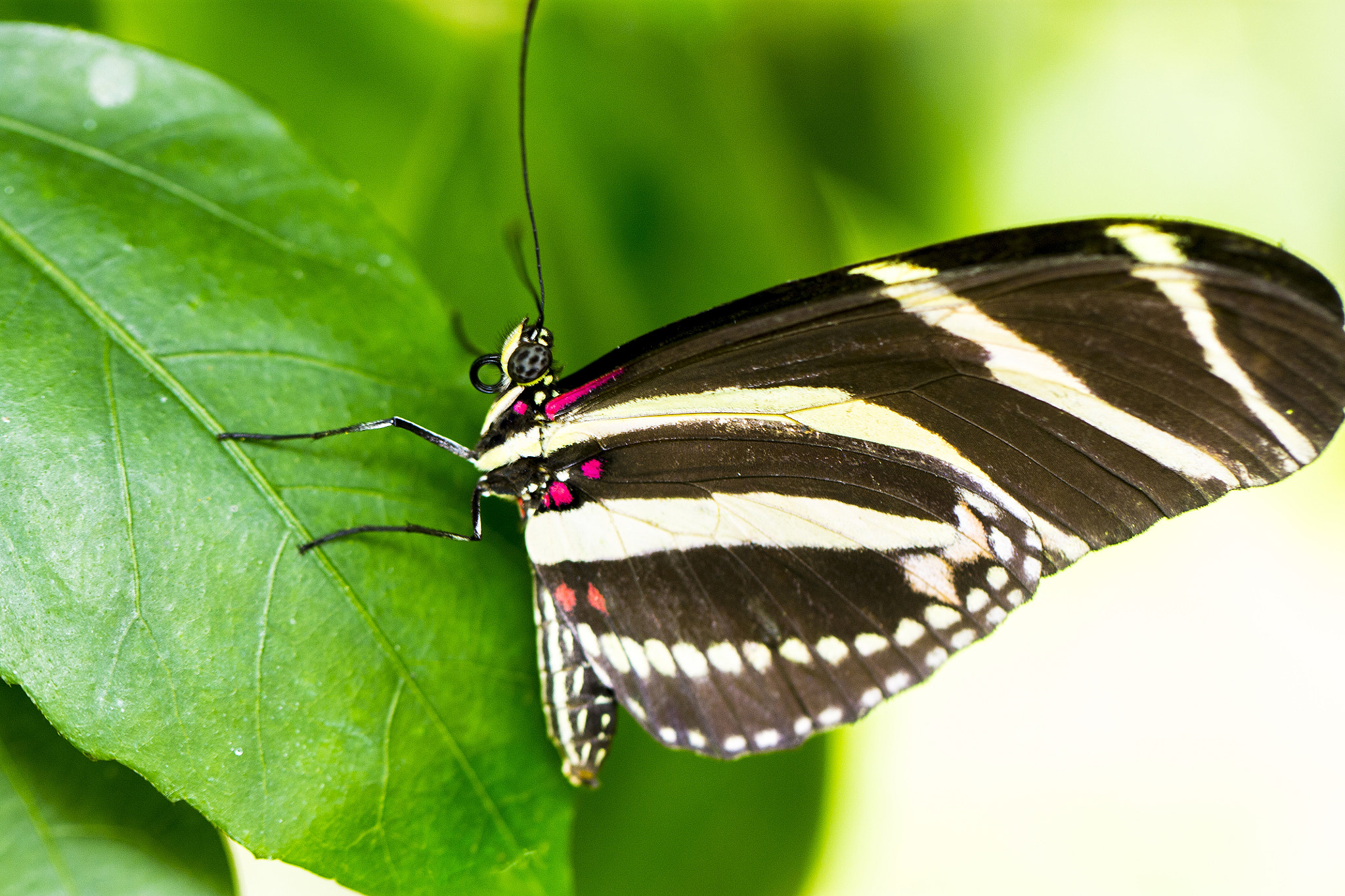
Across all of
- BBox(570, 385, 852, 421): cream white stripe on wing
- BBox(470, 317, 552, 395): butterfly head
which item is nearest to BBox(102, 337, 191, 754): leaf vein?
BBox(470, 317, 552, 395): butterfly head

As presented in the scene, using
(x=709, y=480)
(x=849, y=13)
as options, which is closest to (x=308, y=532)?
(x=709, y=480)

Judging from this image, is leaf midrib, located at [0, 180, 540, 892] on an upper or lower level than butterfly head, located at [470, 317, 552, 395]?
lower

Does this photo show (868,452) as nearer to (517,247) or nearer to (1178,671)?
(517,247)

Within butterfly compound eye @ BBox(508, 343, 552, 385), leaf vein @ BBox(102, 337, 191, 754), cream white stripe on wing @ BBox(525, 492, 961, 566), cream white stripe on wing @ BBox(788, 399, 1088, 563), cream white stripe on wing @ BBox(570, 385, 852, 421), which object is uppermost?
butterfly compound eye @ BBox(508, 343, 552, 385)

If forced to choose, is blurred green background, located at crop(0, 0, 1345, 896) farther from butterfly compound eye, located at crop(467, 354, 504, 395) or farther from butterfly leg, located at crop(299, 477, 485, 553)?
butterfly leg, located at crop(299, 477, 485, 553)

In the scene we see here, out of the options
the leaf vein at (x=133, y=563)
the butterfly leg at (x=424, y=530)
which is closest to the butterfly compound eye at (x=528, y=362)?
the butterfly leg at (x=424, y=530)

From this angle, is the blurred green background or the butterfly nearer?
the butterfly

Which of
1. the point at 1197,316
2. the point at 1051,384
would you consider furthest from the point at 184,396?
the point at 1197,316

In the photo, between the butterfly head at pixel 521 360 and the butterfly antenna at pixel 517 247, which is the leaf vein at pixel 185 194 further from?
the butterfly antenna at pixel 517 247
